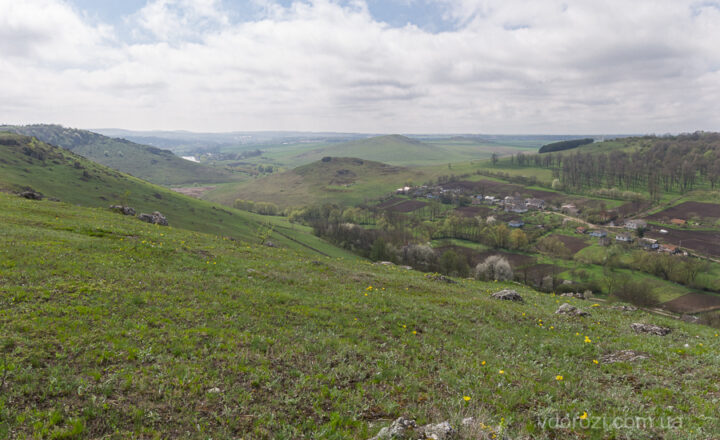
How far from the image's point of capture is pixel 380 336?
1795cm

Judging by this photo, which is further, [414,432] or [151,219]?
[151,219]

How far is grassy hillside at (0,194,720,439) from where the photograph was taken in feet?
33.1

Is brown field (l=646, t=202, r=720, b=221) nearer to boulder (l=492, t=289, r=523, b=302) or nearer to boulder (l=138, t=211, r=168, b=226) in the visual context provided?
boulder (l=492, t=289, r=523, b=302)

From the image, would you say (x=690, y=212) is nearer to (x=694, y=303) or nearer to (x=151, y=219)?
(x=694, y=303)

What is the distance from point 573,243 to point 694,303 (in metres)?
59.4

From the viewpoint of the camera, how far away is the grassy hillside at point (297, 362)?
10.1m

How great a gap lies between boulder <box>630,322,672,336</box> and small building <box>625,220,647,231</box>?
625ft

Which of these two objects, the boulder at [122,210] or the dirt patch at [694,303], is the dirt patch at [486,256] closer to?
the dirt patch at [694,303]

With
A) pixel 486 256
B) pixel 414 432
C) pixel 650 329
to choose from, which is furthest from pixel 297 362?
pixel 486 256

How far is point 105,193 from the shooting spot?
15000 centimetres

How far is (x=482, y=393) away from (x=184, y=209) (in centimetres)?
16757

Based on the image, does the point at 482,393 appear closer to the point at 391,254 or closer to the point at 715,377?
the point at 715,377

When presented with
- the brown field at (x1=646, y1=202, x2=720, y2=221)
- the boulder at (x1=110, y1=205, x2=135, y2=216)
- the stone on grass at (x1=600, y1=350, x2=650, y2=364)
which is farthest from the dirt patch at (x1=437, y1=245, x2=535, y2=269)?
the stone on grass at (x1=600, y1=350, x2=650, y2=364)

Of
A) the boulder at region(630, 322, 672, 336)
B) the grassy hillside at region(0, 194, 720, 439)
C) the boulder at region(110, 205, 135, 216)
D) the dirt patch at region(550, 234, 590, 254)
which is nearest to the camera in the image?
the grassy hillside at region(0, 194, 720, 439)
